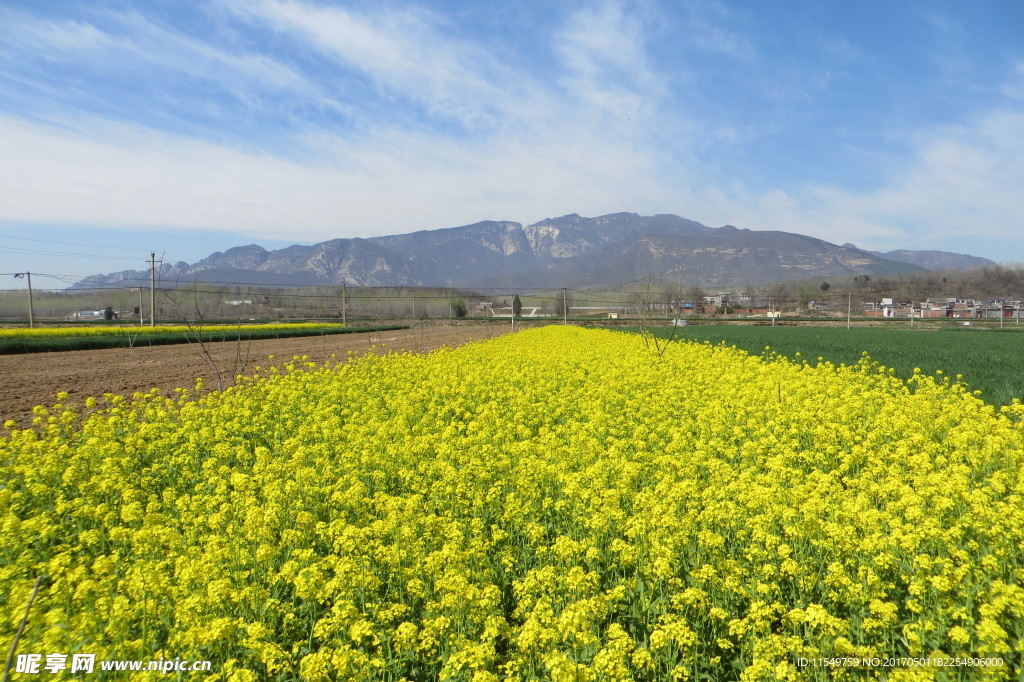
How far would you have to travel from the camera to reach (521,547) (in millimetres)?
Result: 4594

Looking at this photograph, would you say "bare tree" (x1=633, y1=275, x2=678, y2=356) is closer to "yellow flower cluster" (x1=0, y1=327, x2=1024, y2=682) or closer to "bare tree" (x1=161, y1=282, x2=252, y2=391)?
"yellow flower cluster" (x1=0, y1=327, x2=1024, y2=682)

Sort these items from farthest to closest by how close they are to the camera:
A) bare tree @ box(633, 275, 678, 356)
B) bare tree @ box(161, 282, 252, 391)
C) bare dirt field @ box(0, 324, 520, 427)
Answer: bare tree @ box(633, 275, 678, 356)
bare dirt field @ box(0, 324, 520, 427)
bare tree @ box(161, 282, 252, 391)

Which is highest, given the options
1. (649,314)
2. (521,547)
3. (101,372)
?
(649,314)

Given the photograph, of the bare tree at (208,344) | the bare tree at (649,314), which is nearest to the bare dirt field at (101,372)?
the bare tree at (208,344)

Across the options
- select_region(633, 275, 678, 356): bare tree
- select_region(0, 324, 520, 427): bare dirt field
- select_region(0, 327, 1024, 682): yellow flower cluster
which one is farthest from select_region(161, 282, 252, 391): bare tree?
select_region(633, 275, 678, 356): bare tree

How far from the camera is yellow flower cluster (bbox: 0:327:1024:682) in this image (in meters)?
3.06

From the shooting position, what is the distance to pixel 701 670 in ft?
10.7

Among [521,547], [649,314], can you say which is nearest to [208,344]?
[649,314]

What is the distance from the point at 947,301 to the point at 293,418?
4747 inches

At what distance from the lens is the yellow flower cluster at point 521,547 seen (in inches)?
120

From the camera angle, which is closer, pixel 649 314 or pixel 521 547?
pixel 521 547

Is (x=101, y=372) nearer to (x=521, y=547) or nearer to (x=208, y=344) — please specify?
(x=208, y=344)

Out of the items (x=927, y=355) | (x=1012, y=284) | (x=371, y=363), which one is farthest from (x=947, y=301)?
(x=371, y=363)

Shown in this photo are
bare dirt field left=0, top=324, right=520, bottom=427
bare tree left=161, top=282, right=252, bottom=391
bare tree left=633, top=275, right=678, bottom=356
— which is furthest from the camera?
bare tree left=633, top=275, right=678, bottom=356
